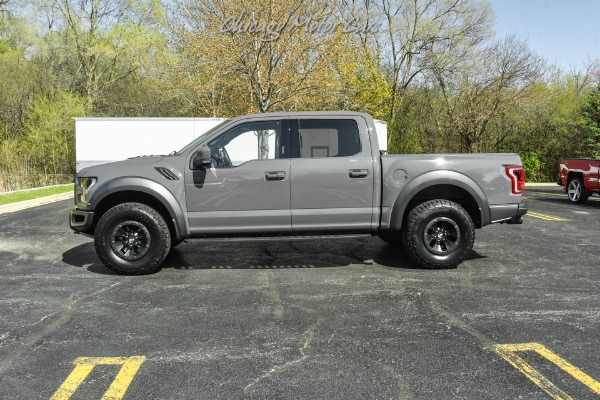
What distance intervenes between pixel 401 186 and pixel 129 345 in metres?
3.73

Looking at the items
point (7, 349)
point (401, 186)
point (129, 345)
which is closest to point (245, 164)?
point (401, 186)

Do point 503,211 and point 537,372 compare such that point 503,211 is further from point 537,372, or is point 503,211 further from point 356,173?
point 537,372

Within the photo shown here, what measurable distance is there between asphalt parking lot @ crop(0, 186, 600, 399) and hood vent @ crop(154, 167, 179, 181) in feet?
3.95

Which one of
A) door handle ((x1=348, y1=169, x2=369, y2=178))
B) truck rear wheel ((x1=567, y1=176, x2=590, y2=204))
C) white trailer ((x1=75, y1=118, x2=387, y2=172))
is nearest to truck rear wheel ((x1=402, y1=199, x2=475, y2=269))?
door handle ((x1=348, y1=169, x2=369, y2=178))

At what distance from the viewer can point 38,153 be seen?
1097 inches

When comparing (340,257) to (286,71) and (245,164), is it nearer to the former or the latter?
(245,164)

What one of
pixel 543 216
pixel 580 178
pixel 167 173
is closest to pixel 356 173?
pixel 167 173

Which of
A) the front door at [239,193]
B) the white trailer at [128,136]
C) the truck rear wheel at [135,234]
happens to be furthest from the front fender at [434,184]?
the white trailer at [128,136]

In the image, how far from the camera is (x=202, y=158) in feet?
18.8

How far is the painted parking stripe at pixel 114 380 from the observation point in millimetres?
3015

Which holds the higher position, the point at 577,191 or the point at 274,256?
the point at 577,191

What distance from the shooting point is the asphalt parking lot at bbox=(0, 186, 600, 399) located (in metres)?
3.13

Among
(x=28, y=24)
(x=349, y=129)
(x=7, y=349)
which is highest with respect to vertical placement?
(x=28, y=24)

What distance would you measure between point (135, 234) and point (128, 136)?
12.8m
